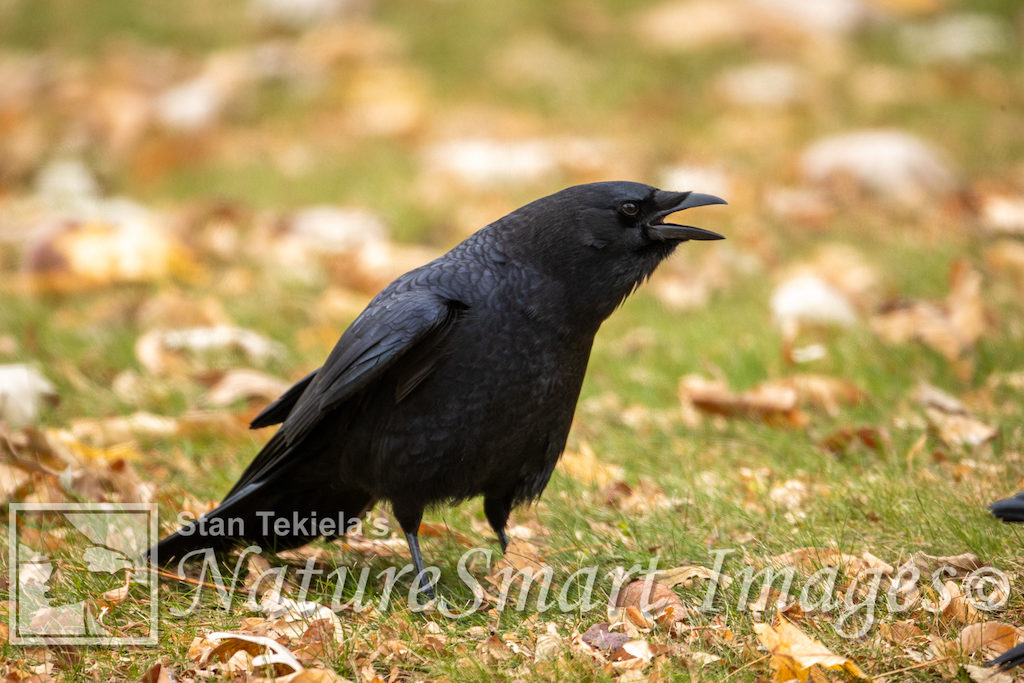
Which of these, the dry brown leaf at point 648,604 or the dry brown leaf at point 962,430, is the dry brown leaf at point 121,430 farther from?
the dry brown leaf at point 962,430

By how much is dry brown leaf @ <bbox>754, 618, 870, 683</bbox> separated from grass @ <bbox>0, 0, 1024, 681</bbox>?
0.23ft

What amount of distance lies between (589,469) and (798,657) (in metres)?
1.48

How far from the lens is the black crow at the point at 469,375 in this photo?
112 inches

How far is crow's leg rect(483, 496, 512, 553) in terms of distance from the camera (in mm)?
3146

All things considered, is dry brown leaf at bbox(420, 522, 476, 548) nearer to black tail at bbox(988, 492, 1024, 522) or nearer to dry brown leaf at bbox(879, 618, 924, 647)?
dry brown leaf at bbox(879, 618, 924, 647)

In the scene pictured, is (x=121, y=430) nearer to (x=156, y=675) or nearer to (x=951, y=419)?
(x=156, y=675)

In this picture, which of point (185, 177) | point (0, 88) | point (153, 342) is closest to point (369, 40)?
point (185, 177)

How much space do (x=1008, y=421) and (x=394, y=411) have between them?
2216 mm

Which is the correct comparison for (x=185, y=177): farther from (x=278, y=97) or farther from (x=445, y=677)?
(x=445, y=677)

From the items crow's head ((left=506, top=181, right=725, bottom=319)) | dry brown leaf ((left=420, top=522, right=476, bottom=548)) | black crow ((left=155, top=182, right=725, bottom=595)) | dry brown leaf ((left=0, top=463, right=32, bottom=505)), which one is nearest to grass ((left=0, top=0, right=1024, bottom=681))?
dry brown leaf ((left=420, top=522, right=476, bottom=548))

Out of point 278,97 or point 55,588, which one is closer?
point 55,588

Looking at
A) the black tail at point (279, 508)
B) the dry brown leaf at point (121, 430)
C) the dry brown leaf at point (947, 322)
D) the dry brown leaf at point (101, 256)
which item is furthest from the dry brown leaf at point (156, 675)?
the dry brown leaf at point (101, 256)

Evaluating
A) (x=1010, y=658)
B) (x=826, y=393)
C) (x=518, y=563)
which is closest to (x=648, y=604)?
(x=518, y=563)

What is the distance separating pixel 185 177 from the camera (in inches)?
323
